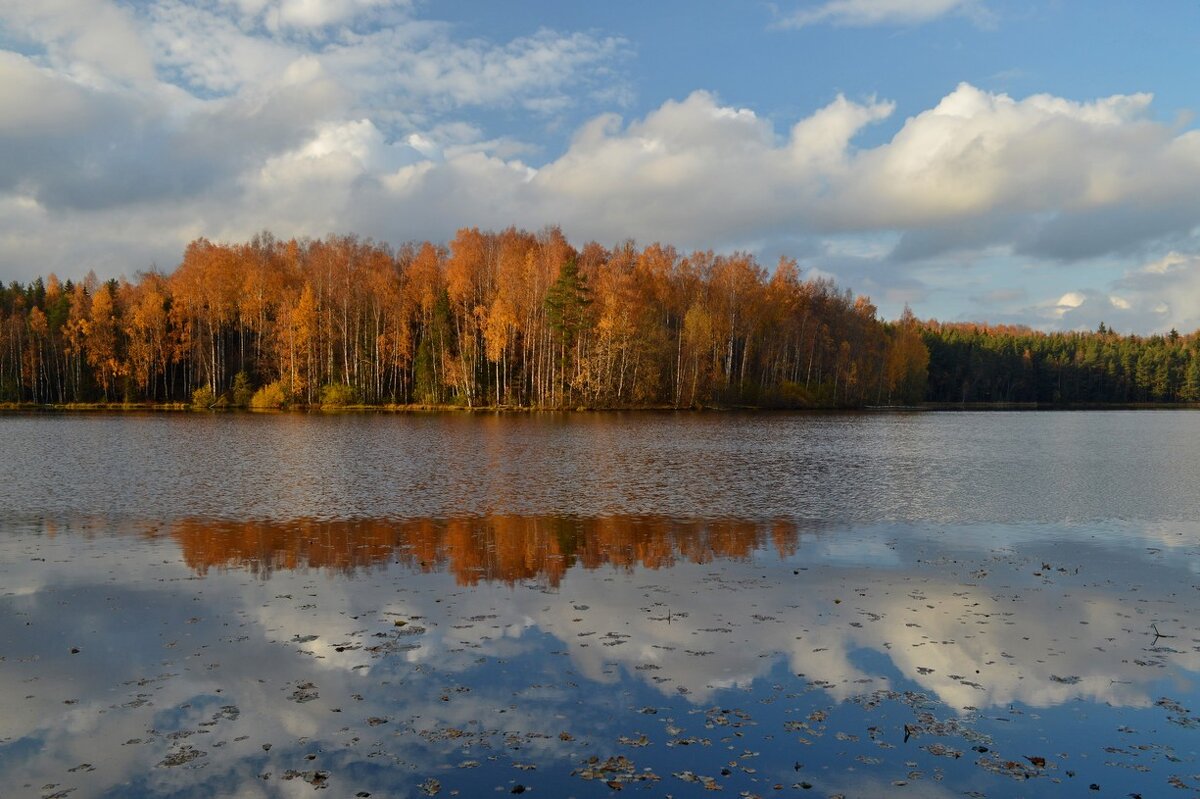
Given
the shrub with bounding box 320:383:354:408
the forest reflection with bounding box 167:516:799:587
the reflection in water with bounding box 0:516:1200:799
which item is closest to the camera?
the reflection in water with bounding box 0:516:1200:799

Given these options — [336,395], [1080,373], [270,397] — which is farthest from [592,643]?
[1080,373]

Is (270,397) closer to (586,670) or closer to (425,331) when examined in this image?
(425,331)

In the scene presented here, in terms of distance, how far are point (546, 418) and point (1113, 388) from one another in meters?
172

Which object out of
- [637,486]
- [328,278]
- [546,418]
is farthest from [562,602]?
[328,278]

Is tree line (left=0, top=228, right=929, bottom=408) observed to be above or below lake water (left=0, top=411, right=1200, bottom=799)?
above

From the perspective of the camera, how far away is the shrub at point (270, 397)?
289 ft

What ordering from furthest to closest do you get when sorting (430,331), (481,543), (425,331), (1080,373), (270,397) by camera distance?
(1080,373)
(425,331)
(430,331)
(270,397)
(481,543)

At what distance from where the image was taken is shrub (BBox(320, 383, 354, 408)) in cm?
8800

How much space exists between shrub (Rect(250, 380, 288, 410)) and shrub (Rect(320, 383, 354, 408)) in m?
4.44

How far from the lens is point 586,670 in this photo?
1093 cm

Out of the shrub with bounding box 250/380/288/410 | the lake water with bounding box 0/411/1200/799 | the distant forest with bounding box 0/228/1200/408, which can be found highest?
the distant forest with bounding box 0/228/1200/408

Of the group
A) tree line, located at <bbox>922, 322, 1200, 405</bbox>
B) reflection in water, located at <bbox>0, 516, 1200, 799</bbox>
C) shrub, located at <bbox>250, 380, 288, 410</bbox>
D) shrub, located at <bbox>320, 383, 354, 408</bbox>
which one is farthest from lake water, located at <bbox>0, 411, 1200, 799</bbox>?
tree line, located at <bbox>922, 322, 1200, 405</bbox>

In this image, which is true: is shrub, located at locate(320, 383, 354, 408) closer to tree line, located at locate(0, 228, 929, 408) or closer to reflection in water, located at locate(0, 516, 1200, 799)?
tree line, located at locate(0, 228, 929, 408)

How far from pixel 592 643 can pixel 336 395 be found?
269ft
